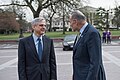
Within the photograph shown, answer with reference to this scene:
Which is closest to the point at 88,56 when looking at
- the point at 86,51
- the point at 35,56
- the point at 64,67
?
the point at 86,51

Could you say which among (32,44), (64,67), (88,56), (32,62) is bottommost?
(64,67)

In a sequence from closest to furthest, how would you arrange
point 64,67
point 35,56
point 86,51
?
point 86,51 → point 35,56 → point 64,67

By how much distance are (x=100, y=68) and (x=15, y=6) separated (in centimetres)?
3595

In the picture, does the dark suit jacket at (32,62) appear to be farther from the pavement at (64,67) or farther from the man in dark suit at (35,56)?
the pavement at (64,67)

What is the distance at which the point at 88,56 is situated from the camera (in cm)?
426

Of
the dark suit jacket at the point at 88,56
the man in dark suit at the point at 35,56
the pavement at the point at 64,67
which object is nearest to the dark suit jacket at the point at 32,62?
the man in dark suit at the point at 35,56

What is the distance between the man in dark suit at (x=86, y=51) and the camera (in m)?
4.16

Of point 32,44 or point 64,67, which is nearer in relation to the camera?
point 32,44

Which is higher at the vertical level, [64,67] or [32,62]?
[32,62]

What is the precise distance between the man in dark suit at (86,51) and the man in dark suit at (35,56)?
0.60 meters

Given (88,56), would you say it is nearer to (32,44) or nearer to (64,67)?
(32,44)

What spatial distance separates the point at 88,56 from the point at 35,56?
94cm

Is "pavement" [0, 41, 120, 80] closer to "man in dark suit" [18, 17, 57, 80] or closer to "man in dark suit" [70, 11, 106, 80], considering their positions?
"man in dark suit" [18, 17, 57, 80]

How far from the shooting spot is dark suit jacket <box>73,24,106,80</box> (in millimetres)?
4156
